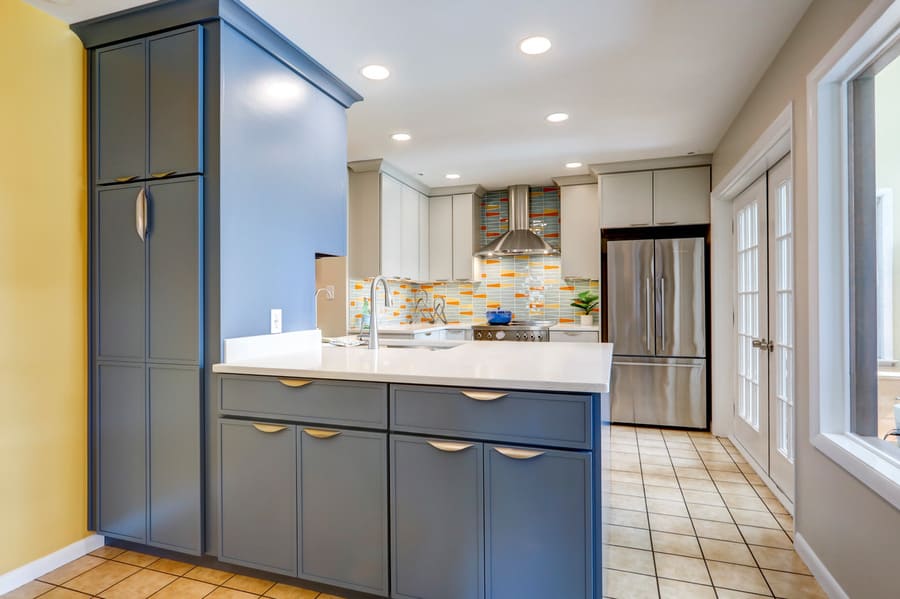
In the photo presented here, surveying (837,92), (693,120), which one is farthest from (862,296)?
(693,120)

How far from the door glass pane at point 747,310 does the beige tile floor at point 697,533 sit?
427mm

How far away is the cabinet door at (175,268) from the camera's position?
2.12 meters

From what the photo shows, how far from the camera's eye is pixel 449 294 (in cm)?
591

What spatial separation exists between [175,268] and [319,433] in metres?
0.96

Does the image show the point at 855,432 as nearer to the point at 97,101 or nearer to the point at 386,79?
the point at 386,79

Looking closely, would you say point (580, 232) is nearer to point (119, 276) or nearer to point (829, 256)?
point (829, 256)

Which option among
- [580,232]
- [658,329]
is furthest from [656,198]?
[658,329]

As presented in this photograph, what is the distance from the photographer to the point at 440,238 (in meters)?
5.53

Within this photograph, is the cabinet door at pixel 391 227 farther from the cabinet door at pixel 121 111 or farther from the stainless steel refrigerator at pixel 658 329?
the cabinet door at pixel 121 111

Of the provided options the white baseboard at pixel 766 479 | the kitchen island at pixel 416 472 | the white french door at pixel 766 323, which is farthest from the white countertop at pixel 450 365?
the white baseboard at pixel 766 479

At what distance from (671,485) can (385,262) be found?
9.36 feet

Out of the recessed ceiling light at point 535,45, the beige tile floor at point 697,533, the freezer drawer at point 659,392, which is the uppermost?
the recessed ceiling light at point 535,45

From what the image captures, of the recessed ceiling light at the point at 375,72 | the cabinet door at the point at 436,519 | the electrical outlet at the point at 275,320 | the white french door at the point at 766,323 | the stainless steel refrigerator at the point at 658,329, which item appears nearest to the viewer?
the cabinet door at the point at 436,519

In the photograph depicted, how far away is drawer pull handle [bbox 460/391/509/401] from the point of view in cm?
167
